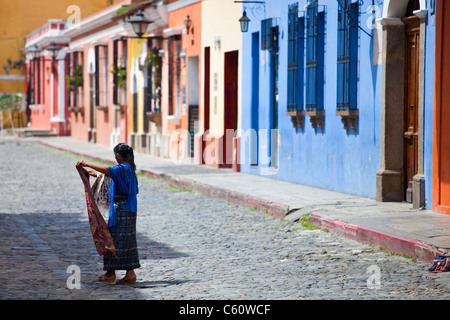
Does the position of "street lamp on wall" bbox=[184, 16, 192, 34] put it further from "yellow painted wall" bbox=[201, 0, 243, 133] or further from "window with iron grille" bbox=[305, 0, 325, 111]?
"window with iron grille" bbox=[305, 0, 325, 111]

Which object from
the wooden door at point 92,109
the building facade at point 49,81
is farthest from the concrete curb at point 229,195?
the building facade at point 49,81

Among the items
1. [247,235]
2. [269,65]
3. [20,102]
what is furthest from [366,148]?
[20,102]

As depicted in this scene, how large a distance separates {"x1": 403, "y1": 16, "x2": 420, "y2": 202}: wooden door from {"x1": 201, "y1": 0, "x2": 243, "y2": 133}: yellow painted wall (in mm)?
6687

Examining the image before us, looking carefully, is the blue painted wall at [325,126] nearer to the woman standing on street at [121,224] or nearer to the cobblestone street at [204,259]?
the cobblestone street at [204,259]

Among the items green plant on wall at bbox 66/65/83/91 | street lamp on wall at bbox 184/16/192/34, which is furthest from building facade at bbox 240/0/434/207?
green plant on wall at bbox 66/65/83/91

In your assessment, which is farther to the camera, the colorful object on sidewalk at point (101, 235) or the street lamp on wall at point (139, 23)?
the street lamp on wall at point (139, 23)

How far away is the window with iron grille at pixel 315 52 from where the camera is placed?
48.0ft

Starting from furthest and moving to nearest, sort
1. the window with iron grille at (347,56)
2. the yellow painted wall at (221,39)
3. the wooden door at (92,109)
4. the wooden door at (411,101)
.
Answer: the wooden door at (92,109)
the yellow painted wall at (221,39)
the window with iron grille at (347,56)
the wooden door at (411,101)

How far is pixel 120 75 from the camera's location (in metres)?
28.8

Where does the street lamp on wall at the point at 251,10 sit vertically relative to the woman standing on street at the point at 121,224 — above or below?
above

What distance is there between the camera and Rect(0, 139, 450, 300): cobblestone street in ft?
22.9

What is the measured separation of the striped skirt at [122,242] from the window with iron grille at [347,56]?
263 inches

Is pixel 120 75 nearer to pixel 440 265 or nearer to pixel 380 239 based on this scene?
pixel 380 239
